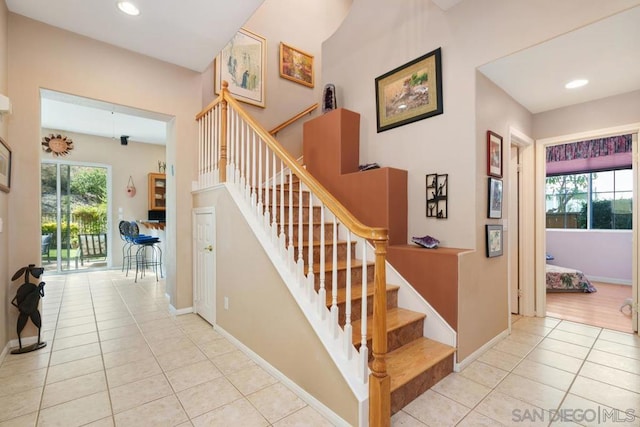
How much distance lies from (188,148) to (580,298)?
6214 mm

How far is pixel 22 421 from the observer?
1806mm

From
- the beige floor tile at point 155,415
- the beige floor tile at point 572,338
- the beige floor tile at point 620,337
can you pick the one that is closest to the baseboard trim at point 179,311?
the beige floor tile at point 155,415

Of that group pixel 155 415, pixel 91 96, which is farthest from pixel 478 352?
pixel 91 96

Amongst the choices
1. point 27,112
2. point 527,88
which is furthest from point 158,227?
point 527,88

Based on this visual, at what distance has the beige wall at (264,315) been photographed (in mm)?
1886

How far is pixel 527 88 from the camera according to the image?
312 centimetres

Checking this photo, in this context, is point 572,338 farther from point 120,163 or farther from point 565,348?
point 120,163

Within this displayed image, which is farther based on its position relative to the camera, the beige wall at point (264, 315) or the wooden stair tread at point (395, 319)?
the wooden stair tread at point (395, 319)

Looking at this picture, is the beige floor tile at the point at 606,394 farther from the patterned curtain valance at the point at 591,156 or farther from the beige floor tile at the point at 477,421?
the patterned curtain valance at the point at 591,156

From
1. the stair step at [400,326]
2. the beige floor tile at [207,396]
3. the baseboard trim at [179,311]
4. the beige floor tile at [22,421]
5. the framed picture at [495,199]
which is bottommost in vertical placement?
the beige floor tile at [207,396]

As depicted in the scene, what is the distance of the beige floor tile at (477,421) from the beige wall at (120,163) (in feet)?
25.1

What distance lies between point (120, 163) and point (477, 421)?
809 cm

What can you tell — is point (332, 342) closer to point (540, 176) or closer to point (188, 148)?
point (188, 148)

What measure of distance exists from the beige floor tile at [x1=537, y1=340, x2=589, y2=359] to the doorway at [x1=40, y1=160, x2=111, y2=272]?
8.21m
